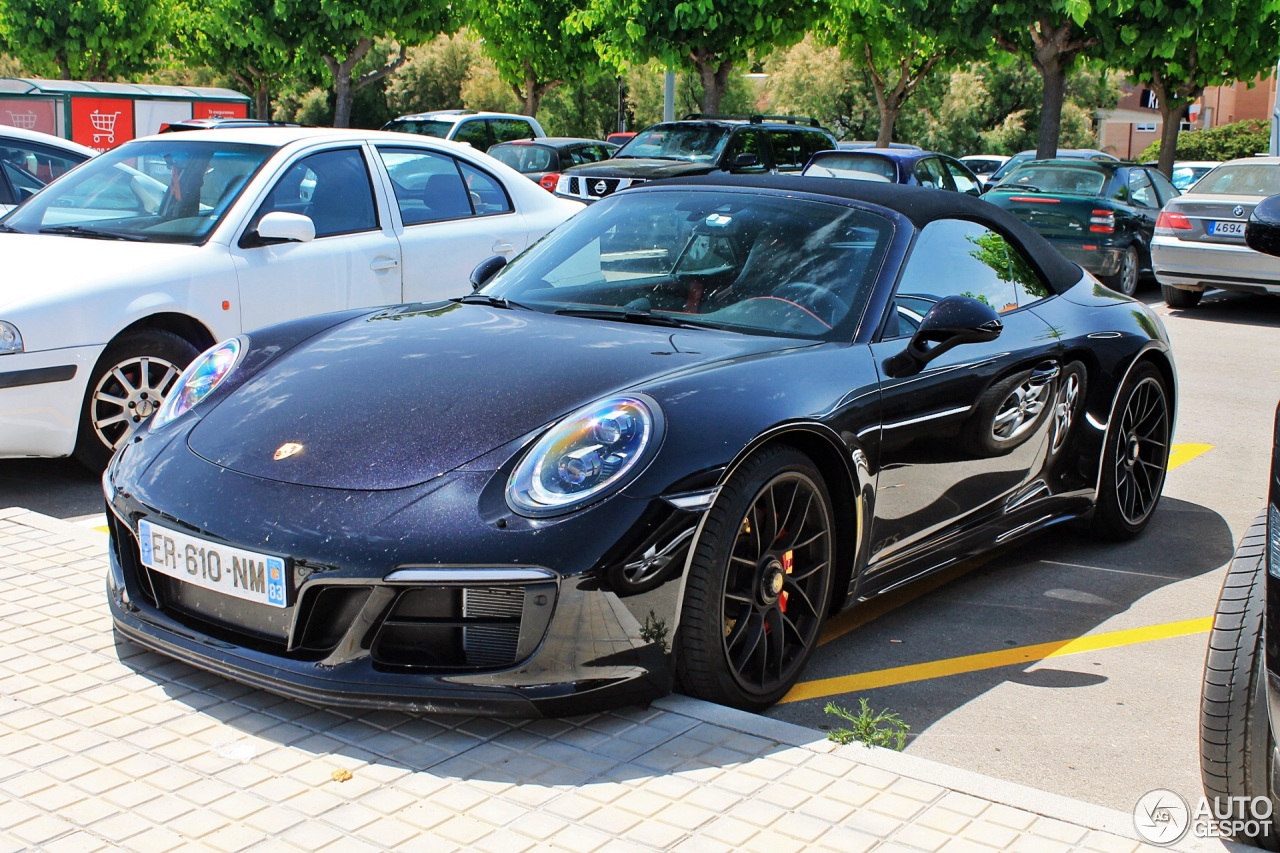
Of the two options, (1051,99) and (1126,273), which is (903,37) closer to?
(1051,99)

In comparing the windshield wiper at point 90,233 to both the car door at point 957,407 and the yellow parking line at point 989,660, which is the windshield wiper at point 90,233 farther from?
the yellow parking line at point 989,660

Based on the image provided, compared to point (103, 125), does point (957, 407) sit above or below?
below

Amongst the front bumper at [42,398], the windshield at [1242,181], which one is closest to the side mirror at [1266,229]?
the front bumper at [42,398]

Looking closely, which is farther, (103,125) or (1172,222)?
(103,125)

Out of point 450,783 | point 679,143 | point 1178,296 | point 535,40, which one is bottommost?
point 1178,296

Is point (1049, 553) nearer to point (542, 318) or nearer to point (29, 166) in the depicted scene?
point (542, 318)

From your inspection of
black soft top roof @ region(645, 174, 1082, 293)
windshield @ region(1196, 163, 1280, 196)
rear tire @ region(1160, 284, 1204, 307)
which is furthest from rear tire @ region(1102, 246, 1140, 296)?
black soft top roof @ region(645, 174, 1082, 293)

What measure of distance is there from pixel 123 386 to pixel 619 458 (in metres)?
3.35

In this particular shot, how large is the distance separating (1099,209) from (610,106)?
3326 centimetres

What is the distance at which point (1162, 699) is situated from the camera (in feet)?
13.4

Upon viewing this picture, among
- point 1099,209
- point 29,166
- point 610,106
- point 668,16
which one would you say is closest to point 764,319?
point 29,166

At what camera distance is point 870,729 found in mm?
3561

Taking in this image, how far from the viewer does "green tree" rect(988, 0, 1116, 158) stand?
63.9 ft

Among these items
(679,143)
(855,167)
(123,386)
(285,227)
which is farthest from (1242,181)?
(123,386)
